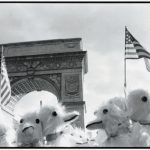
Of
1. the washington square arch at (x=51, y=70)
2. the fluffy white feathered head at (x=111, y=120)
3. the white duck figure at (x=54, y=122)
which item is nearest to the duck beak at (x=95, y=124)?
the fluffy white feathered head at (x=111, y=120)

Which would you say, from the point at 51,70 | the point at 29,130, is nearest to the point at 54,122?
the point at 29,130

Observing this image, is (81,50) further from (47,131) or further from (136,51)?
(47,131)

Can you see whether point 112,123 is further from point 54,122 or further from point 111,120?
point 54,122

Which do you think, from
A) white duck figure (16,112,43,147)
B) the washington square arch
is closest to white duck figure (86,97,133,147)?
white duck figure (16,112,43,147)

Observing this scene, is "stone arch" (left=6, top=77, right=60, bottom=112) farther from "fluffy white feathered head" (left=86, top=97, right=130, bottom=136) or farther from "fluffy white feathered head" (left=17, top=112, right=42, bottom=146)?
"fluffy white feathered head" (left=86, top=97, right=130, bottom=136)

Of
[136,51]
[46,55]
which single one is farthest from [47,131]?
[46,55]

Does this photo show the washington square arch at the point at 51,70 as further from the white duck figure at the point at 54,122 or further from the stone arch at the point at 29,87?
the white duck figure at the point at 54,122
